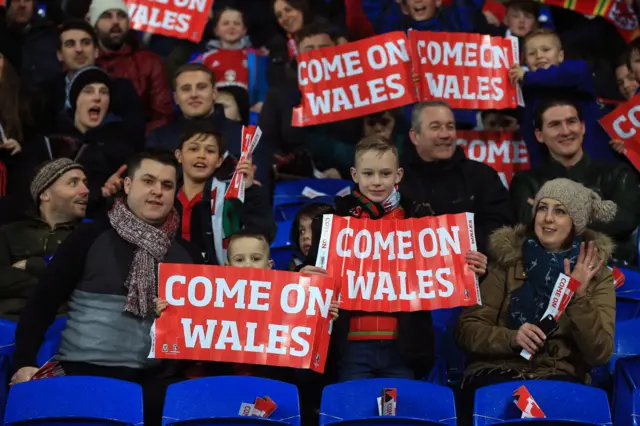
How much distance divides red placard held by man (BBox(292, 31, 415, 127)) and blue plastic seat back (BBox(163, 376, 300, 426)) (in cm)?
301

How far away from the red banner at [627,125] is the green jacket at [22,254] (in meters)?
3.42

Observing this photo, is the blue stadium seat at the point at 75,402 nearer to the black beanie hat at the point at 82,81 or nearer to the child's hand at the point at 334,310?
the child's hand at the point at 334,310

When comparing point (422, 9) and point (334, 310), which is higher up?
point (422, 9)

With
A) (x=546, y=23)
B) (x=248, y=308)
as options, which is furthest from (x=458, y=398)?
(x=546, y=23)

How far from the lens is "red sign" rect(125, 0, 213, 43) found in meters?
9.76

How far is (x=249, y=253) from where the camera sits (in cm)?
636

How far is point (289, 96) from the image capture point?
8.76 metres

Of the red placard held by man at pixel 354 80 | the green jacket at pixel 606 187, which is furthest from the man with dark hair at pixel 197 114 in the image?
the green jacket at pixel 606 187

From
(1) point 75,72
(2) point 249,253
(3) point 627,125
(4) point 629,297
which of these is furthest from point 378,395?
(1) point 75,72

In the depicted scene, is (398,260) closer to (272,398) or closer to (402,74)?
(272,398)

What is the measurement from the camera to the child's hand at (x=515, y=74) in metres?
8.27

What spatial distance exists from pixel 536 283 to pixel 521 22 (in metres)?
4.14

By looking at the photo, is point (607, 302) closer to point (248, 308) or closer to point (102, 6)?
point (248, 308)

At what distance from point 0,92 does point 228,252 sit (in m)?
2.75
